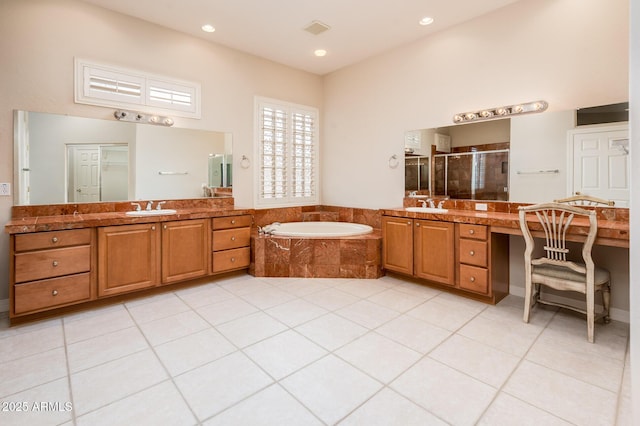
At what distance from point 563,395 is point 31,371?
3235 millimetres

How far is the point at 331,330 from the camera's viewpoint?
2.60 metres

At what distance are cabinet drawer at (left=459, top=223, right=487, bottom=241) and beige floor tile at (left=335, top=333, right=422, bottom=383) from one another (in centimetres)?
140

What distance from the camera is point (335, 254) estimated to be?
3.95m

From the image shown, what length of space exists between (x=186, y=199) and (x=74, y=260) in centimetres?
139

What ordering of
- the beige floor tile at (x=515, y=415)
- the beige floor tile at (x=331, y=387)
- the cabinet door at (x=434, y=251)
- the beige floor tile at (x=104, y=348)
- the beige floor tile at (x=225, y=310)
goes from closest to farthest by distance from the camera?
the beige floor tile at (x=515, y=415), the beige floor tile at (x=331, y=387), the beige floor tile at (x=104, y=348), the beige floor tile at (x=225, y=310), the cabinet door at (x=434, y=251)

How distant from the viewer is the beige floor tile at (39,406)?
1.65 metres

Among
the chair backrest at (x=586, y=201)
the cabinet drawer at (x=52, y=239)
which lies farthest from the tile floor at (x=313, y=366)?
the chair backrest at (x=586, y=201)

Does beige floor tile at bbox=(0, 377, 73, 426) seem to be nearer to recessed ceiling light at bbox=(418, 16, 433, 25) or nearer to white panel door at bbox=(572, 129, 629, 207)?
white panel door at bbox=(572, 129, 629, 207)

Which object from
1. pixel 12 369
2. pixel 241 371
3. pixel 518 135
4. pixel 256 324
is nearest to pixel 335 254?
pixel 256 324

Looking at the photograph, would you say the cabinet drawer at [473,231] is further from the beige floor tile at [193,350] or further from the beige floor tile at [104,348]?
the beige floor tile at [104,348]

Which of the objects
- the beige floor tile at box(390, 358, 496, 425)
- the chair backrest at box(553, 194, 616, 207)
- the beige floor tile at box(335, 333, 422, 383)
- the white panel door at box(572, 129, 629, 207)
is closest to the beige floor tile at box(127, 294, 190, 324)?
the beige floor tile at box(335, 333, 422, 383)

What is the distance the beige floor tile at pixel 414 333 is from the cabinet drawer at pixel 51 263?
2672 millimetres

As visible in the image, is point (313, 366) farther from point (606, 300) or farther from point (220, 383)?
point (606, 300)

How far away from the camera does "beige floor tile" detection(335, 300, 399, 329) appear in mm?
2750
